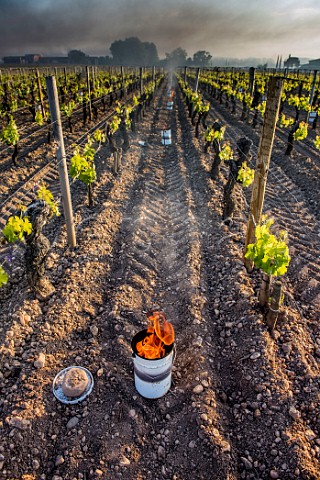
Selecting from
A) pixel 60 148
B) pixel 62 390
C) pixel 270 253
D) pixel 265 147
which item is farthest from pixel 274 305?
pixel 60 148

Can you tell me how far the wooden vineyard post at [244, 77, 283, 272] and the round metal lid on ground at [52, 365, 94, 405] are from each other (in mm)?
3601

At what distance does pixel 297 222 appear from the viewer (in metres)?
8.82

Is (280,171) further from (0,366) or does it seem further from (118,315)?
(0,366)

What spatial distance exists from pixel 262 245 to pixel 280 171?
8.49 m

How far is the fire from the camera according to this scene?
407 cm

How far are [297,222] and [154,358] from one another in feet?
21.1

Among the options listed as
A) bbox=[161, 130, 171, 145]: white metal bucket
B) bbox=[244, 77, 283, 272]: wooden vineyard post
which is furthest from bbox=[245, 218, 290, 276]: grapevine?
bbox=[161, 130, 171, 145]: white metal bucket

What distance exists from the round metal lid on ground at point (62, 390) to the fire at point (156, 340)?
2.98ft

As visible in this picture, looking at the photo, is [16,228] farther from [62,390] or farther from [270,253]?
[270,253]

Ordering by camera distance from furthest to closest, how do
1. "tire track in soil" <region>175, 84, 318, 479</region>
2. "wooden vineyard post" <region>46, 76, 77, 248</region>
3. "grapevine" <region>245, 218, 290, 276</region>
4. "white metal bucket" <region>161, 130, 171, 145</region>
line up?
"white metal bucket" <region>161, 130, 171, 145</region> → "wooden vineyard post" <region>46, 76, 77, 248</region> → "grapevine" <region>245, 218, 290, 276</region> → "tire track in soil" <region>175, 84, 318, 479</region>

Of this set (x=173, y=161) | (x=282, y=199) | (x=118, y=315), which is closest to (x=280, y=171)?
(x=282, y=199)

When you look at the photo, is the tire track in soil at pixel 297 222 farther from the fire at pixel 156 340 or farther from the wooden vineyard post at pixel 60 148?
the wooden vineyard post at pixel 60 148

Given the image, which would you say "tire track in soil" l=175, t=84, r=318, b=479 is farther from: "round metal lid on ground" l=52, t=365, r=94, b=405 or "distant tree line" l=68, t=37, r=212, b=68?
"distant tree line" l=68, t=37, r=212, b=68

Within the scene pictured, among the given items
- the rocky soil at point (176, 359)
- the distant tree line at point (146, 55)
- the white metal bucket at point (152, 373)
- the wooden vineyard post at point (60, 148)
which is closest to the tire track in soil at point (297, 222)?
the rocky soil at point (176, 359)
